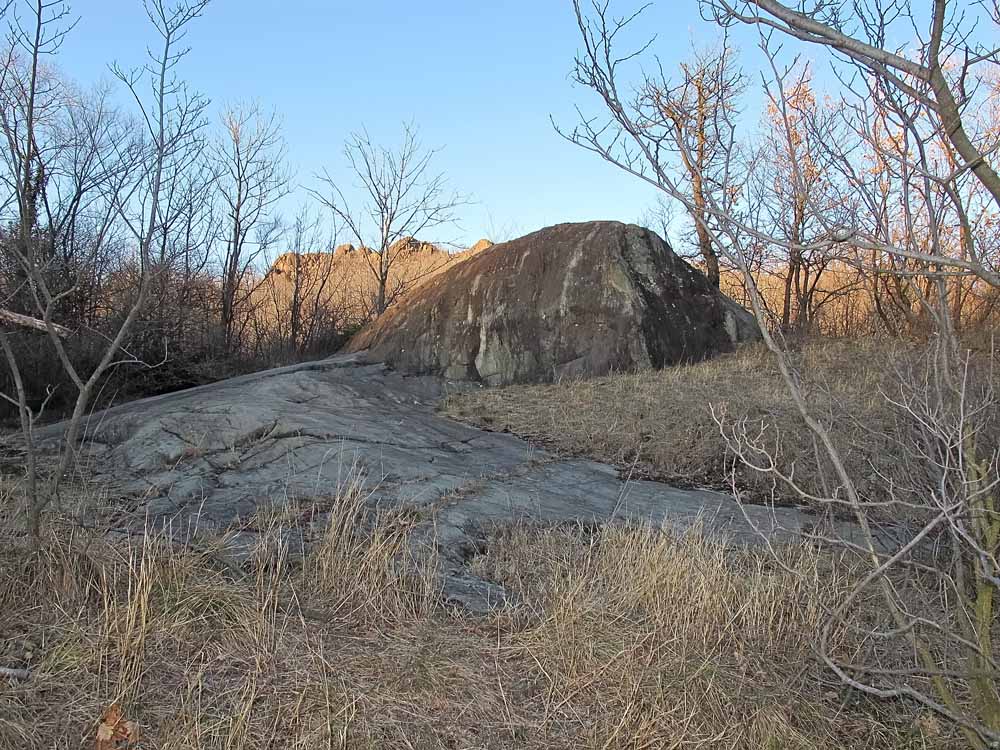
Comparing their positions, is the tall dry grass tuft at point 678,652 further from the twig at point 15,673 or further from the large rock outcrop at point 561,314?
the large rock outcrop at point 561,314

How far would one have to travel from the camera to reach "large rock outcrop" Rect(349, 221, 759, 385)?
990cm

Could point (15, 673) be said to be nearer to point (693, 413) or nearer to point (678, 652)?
point (678, 652)

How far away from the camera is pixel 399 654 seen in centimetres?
282

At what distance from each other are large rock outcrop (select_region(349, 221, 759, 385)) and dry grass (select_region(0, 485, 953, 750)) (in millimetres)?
6457

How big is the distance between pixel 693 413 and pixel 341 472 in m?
3.79

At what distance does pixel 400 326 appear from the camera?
34.5 feet

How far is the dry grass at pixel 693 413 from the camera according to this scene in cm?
630

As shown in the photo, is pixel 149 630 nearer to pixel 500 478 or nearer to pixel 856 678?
pixel 856 678

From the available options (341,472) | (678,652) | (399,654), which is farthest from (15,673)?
(341,472)

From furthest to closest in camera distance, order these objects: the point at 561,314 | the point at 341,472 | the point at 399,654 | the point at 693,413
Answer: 1. the point at 561,314
2. the point at 693,413
3. the point at 341,472
4. the point at 399,654

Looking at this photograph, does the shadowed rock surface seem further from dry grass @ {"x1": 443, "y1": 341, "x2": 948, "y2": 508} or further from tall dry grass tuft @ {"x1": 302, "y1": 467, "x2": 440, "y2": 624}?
dry grass @ {"x1": 443, "y1": 341, "x2": 948, "y2": 508}

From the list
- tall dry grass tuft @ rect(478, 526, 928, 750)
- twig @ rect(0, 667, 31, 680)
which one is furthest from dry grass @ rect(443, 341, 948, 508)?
twig @ rect(0, 667, 31, 680)

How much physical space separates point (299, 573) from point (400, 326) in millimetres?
7290

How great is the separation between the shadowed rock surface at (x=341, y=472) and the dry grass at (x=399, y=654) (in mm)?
408
